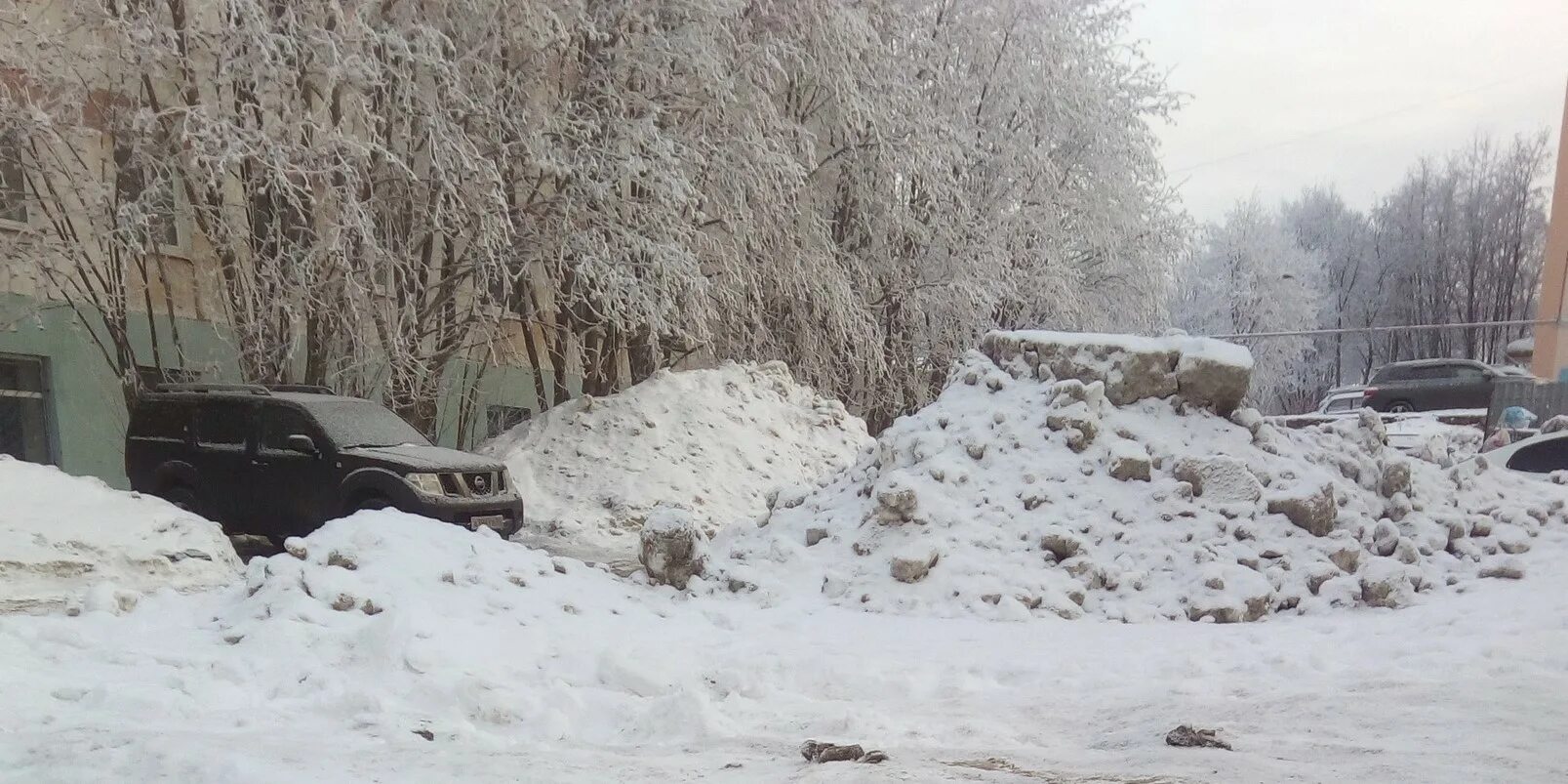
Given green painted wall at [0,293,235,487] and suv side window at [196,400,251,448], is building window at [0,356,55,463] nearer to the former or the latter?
green painted wall at [0,293,235,487]

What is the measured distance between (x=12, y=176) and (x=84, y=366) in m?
2.58

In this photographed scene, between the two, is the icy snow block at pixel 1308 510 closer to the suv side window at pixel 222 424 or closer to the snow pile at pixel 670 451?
the snow pile at pixel 670 451

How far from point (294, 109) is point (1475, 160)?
1296 inches

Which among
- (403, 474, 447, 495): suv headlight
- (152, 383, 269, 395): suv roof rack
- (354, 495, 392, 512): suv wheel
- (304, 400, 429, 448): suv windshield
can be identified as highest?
(152, 383, 269, 395): suv roof rack

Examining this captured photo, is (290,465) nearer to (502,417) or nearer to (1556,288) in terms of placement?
(502,417)

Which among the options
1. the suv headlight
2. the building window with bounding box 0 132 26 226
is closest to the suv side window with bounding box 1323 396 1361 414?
the suv headlight

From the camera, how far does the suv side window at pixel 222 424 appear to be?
9539 mm

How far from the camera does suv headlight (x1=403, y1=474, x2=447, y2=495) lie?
9078 millimetres

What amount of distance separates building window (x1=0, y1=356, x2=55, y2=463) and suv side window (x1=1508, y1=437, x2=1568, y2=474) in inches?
649

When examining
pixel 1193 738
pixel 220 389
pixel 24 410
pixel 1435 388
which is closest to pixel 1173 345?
pixel 1193 738

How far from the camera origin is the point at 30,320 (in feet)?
38.2

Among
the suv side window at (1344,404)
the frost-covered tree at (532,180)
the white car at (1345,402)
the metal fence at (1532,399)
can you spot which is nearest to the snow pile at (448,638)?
the frost-covered tree at (532,180)

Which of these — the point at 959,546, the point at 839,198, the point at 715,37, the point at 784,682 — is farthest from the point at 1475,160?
the point at 784,682

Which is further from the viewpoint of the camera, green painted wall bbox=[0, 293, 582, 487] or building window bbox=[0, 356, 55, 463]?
building window bbox=[0, 356, 55, 463]
